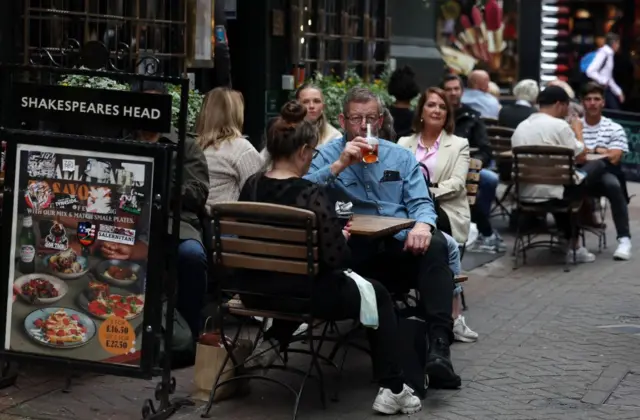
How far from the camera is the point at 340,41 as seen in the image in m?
14.1

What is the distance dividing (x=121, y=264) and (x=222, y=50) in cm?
521

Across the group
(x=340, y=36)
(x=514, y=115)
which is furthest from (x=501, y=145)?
(x=340, y=36)

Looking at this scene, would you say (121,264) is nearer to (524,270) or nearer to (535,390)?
(535,390)

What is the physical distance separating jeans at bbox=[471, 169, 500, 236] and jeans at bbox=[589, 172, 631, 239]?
3.19 ft

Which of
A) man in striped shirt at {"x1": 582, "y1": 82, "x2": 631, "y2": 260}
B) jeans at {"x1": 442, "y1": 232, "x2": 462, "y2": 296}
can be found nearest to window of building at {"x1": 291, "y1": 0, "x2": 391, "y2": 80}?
man in striped shirt at {"x1": 582, "y1": 82, "x2": 631, "y2": 260}

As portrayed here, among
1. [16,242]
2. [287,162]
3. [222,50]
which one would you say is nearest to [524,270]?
[222,50]

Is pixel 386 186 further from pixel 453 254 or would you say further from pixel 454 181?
pixel 454 181

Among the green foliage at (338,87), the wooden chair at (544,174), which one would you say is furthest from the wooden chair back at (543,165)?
the green foliage at (338,87)

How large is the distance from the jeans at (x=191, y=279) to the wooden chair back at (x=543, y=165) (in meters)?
4.34

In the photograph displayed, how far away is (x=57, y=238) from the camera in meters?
6.16

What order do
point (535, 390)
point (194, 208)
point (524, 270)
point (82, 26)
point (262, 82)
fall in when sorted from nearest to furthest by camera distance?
point (535, 390) → point (194, 208) → point (82, 26) → point (524, 270) → point (262, 82)

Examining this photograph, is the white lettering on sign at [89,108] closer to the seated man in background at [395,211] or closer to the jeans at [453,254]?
the seated man in background at [395,211]

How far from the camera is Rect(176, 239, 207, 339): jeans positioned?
738cm

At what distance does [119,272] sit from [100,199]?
37cm
